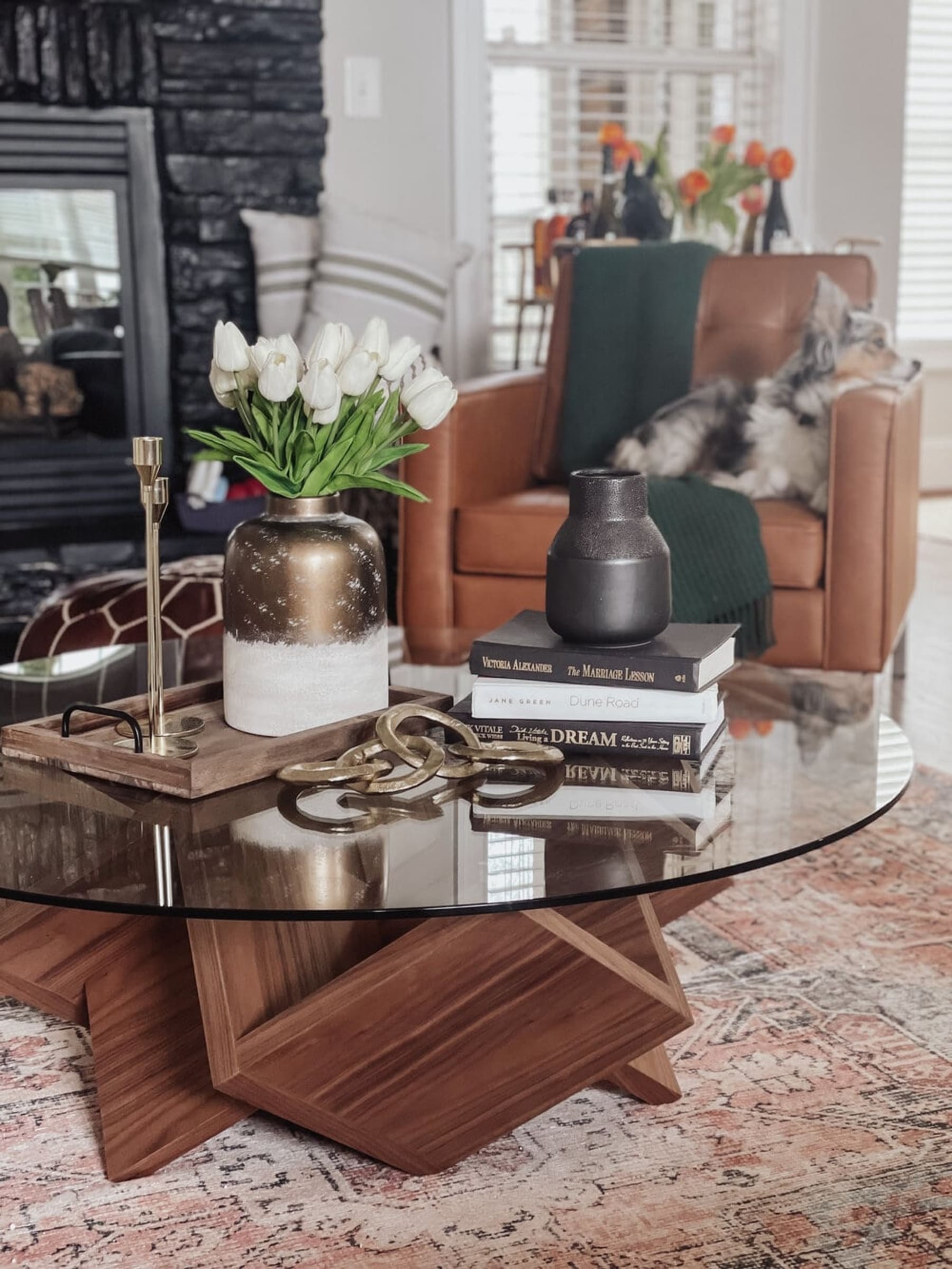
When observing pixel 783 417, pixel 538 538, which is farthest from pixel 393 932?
pixel 783 417

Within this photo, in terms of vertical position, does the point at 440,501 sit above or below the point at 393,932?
above

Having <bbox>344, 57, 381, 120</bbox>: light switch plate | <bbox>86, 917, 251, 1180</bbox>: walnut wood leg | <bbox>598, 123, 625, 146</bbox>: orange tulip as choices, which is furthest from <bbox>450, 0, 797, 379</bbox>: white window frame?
<bbox>86, 917, 251, 1180</bbox>: walnut wood leg

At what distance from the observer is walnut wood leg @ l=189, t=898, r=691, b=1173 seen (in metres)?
1.19

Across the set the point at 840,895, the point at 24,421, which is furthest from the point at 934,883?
the point at 24,421

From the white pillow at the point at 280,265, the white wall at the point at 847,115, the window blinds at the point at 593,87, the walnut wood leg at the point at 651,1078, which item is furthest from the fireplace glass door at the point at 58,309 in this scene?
the walnut wood leg at the point at 651,1078

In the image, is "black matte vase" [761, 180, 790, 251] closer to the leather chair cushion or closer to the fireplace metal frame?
the leather chair cushion

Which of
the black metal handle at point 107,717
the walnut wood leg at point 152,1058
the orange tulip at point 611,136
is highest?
the orange tulip at point 611,136

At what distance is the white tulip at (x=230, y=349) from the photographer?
4.44ft

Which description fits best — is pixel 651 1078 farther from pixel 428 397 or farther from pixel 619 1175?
pixel 428 397

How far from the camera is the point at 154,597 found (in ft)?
4.62

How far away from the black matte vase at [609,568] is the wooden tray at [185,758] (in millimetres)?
200

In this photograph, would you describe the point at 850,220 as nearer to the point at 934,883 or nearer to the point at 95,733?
the point at 934,883

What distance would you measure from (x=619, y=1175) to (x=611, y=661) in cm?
45

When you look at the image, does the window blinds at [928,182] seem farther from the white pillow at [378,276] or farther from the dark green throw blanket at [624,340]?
the dark green throw blanket at [624,340]
